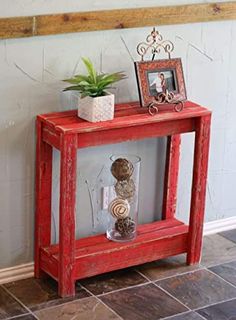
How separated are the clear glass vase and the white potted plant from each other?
264 mm

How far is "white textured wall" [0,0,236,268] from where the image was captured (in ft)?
9.71

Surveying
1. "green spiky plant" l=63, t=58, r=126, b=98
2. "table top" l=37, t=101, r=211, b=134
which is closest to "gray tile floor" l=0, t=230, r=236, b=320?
"table top" l=37, t=101, r=211, b=134

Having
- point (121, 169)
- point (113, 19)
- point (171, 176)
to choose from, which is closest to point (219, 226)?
point (171, 176)

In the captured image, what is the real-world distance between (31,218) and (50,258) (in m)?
0.19

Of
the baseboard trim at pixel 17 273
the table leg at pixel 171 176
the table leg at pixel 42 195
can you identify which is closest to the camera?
the table leg at pixel 42 195

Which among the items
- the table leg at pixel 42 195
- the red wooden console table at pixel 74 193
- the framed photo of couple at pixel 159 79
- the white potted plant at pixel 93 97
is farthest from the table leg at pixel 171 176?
the table leg at pixel 42 195

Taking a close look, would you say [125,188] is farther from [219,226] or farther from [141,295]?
[219,226]

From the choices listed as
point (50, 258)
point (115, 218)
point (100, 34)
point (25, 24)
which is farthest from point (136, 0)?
point (50, 258)

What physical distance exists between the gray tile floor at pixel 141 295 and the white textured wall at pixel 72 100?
212 mm

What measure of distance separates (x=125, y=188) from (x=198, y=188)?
313 millimetres

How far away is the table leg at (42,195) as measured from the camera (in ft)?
10.0

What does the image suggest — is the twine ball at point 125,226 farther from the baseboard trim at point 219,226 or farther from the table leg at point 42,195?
the baseboard trim at point 219,226

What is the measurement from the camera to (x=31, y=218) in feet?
10.4

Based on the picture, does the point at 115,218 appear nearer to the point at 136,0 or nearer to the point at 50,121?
the point at 50,121
